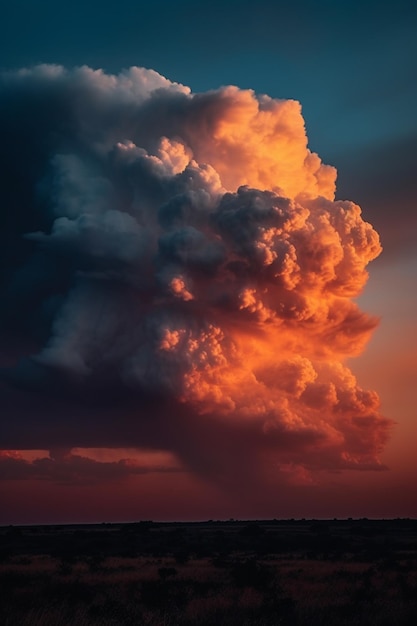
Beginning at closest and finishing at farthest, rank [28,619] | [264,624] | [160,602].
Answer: [28,619] → [264,624] → [160,602]

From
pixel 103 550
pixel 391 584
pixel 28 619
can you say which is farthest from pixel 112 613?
pixel 103 550

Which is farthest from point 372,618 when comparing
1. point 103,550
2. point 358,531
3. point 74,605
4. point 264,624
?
point 358,531

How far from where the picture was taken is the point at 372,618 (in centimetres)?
2230

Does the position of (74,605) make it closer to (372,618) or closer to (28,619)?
(28,619)

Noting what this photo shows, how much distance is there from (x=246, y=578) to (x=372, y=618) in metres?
Result: 12.0

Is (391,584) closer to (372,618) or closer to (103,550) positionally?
(372,618)

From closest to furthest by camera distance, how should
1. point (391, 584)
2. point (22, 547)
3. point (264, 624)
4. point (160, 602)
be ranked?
1. point (264, 624)
2. point (160, 602)
3. point (391, 584)
4. point (22, 547)

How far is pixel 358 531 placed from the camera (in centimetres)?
11162

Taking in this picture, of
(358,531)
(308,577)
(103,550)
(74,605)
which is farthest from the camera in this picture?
(358,531)

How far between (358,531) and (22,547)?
5865 centimetres

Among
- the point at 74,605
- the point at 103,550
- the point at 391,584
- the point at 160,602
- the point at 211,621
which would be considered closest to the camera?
the point at 211,621

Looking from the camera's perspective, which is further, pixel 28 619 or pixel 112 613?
pixel 112 613

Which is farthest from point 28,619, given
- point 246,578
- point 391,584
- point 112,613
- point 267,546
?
point 267,546

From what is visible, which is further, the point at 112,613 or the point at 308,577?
the point at 308,577
